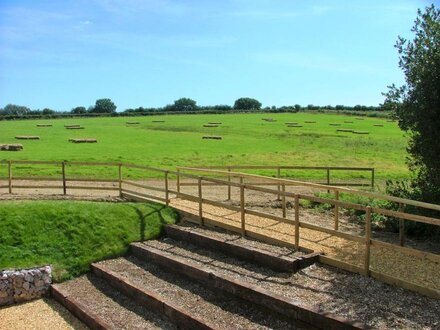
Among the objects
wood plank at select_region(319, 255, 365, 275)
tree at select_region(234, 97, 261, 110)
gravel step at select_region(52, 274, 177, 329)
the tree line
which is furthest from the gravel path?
tree at select_region(234, 97, 261, 110)

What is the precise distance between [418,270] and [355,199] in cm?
774

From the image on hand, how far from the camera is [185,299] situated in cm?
946

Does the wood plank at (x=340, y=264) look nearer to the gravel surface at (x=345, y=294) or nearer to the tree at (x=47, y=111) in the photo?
the gravel surface at (x=345, y=294)

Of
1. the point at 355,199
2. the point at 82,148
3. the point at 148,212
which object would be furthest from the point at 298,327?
the point at 82,148

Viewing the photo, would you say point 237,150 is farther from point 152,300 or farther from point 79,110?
point 79,110

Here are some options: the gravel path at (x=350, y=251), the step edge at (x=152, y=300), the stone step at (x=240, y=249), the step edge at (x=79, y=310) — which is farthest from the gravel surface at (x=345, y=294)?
the step edge at (x=79, y=310)

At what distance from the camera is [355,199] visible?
16.8 m

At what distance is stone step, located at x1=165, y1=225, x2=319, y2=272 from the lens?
971 centimetres

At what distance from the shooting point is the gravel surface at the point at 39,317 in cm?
970

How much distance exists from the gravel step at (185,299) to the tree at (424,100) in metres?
6.90

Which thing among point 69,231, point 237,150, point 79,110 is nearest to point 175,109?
point 79,110

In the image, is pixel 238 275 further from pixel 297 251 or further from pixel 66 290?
pixel 66 290

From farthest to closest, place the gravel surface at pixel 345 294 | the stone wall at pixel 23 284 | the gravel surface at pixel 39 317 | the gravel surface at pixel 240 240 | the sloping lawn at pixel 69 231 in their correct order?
the sloping lawn at pixel 69 231 → the stone wall at pixel 23 284 → the gravel surface at pixel 240 240 → the gravel surface at pixel 39 317 → the gravel surface at pixel 345 294

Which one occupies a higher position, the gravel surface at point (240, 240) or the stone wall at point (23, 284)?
the gravel surface at point (240, 240)
